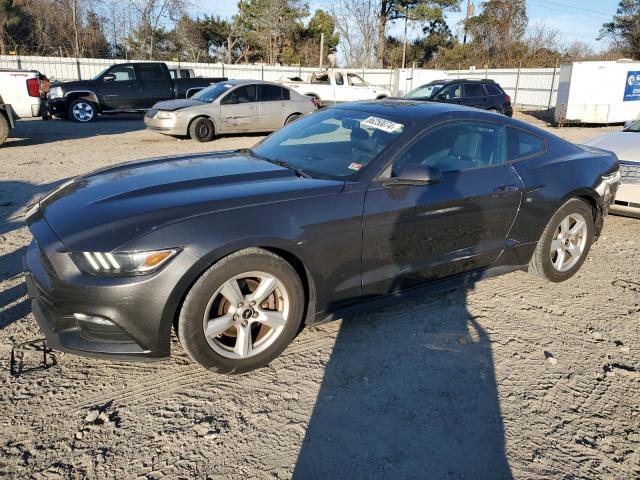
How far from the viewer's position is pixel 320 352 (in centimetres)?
330

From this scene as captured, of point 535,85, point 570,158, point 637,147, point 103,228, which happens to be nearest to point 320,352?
point 103,228

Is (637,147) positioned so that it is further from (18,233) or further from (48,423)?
(18,233)

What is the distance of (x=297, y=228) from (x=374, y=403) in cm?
108

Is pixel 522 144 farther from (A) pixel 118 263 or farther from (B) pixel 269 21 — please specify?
(B) pixel 269 21

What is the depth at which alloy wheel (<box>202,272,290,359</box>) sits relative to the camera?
9.37 feet

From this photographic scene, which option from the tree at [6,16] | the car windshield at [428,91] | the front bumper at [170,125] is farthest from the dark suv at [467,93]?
the tree at [6,16]

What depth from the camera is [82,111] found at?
54.5 ft

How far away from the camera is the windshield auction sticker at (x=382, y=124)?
362 cm

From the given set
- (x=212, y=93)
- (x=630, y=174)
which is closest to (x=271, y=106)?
(x=212, y=93)

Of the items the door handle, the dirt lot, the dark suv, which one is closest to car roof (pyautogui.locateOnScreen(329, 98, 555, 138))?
the door handle

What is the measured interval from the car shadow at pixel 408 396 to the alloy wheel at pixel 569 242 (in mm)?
942

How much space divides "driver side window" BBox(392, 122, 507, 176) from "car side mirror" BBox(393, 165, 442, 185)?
57 mm

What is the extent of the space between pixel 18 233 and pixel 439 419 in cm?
472

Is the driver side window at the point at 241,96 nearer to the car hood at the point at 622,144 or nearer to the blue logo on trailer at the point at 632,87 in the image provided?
the car hood at the point at 622,144
